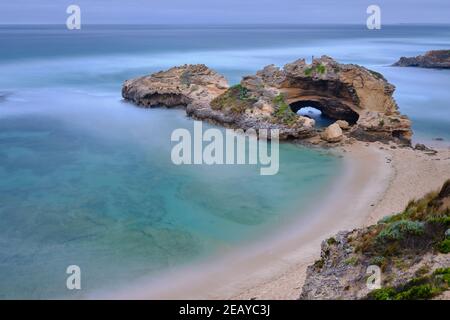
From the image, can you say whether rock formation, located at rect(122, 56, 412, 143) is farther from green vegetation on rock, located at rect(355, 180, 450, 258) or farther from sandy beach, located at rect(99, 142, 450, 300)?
green vegetation on rock, located at rect(355, 180, 450, 258)

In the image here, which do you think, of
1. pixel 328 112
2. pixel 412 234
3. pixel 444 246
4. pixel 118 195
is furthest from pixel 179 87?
pixel 444 246

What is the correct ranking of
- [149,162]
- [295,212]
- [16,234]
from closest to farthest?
[16,234] → [295,212] → [149,162]

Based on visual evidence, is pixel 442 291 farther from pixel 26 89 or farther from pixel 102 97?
pixel 26 89

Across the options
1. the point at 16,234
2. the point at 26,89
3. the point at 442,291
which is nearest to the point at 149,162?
the point at 16,234

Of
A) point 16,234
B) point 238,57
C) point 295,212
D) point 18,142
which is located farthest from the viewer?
point 238,57

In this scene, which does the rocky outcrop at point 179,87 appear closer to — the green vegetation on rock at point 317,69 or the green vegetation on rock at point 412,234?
the green vegetation on rock at point 317,69

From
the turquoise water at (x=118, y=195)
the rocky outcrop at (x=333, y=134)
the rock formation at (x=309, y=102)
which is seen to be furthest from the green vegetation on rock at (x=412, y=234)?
the rock formation at (x=309, y=102)

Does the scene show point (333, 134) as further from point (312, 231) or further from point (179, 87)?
point (179, 87)

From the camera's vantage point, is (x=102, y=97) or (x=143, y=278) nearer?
(x=143, y=278)
